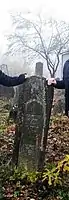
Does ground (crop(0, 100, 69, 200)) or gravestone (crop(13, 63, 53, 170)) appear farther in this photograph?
gravestone (crop(13, 63, 53, 170))

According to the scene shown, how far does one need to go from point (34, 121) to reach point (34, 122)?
0.06ft

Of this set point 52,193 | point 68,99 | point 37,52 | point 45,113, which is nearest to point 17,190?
point 52,193

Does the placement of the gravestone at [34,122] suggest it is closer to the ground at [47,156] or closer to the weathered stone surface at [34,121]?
the weathered stone surface at [34,121]

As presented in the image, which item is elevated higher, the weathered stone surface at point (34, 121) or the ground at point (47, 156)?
the weathered stone surface at point (34, 121)

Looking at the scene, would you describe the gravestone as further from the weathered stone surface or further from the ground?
the ground

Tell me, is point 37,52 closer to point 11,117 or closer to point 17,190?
point 11,117

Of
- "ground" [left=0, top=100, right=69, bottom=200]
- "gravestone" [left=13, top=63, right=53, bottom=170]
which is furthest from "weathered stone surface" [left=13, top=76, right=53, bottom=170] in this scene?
"ground" [left=0, top=100, right=69, bottom=200]

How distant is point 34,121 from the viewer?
712 cm

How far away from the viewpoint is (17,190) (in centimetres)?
643

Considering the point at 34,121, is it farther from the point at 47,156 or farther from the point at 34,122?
the point at 47,156

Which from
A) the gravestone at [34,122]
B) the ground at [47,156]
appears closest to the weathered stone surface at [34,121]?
the gravestone at [34,122]

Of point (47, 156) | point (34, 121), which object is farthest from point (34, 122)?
point (47, 156)

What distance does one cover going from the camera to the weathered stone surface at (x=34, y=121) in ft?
23.3

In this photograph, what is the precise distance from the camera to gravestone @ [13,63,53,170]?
23.3 ft
